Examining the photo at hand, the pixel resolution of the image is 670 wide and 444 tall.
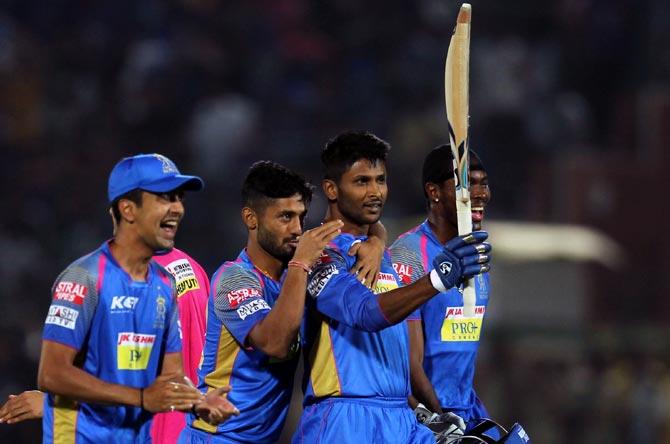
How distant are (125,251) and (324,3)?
1180cm

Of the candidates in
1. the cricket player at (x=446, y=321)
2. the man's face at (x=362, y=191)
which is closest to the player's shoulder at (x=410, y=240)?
the cricket player at (x=446, y=321)

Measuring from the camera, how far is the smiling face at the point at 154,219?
221 inches

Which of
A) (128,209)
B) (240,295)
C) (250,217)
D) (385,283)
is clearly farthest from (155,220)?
(385,283)

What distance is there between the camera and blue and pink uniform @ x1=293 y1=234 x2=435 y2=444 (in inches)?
229

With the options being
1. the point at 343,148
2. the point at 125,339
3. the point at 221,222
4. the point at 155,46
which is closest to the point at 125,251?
the point at 125,339

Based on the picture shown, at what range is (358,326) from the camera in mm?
5703

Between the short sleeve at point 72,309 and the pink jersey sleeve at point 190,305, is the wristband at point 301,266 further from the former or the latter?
the pink jersey sleeve at point 190,305

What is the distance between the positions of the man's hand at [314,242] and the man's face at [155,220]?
1.82 feet

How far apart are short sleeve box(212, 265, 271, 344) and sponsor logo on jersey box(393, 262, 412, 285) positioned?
84 centimetres

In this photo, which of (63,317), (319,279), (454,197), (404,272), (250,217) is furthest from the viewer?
(454,197)

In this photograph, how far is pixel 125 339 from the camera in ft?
18.1

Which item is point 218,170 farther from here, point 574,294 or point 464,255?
point 464,255

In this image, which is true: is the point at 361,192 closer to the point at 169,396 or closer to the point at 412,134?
the point at 169,396

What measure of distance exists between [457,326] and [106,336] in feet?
6.44
